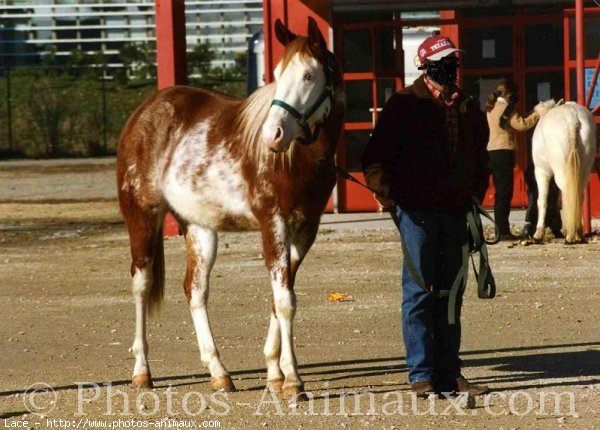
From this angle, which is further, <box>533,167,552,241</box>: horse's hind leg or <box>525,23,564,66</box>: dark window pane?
<box>525,23,564,66</box>: dark window pane

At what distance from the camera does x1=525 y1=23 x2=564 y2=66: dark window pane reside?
20469 millimetres

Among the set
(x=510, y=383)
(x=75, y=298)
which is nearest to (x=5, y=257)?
(x=75, y=298)

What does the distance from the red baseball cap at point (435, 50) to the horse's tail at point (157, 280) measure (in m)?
2.29

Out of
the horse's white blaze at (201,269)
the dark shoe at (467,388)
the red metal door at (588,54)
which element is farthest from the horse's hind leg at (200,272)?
the red metal door at (588,54)

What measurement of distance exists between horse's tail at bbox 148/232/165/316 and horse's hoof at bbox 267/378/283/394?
1201mm

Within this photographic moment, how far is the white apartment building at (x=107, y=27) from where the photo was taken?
46.2 metres

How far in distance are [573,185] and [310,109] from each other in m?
8.38

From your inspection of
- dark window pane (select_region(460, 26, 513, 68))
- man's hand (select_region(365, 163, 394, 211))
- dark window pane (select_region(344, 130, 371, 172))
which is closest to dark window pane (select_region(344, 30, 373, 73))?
dark window pane (select_region(344, 130, 371, 172))

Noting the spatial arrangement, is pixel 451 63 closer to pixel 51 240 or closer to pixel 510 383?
pixel 510 383

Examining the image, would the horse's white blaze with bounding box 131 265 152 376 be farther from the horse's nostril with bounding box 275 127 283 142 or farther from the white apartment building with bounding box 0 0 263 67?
the white apartment building with bounding box 0 0 263 67

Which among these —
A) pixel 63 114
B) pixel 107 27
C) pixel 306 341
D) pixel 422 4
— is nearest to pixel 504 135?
pixel 422 4

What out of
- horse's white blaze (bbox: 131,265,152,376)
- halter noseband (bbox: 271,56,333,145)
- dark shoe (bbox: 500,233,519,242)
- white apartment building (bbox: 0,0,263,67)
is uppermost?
white apartment building (bbox: 0,0,263,67)

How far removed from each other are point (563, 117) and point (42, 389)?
909 cm

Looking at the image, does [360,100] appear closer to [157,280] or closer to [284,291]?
[157,280]
